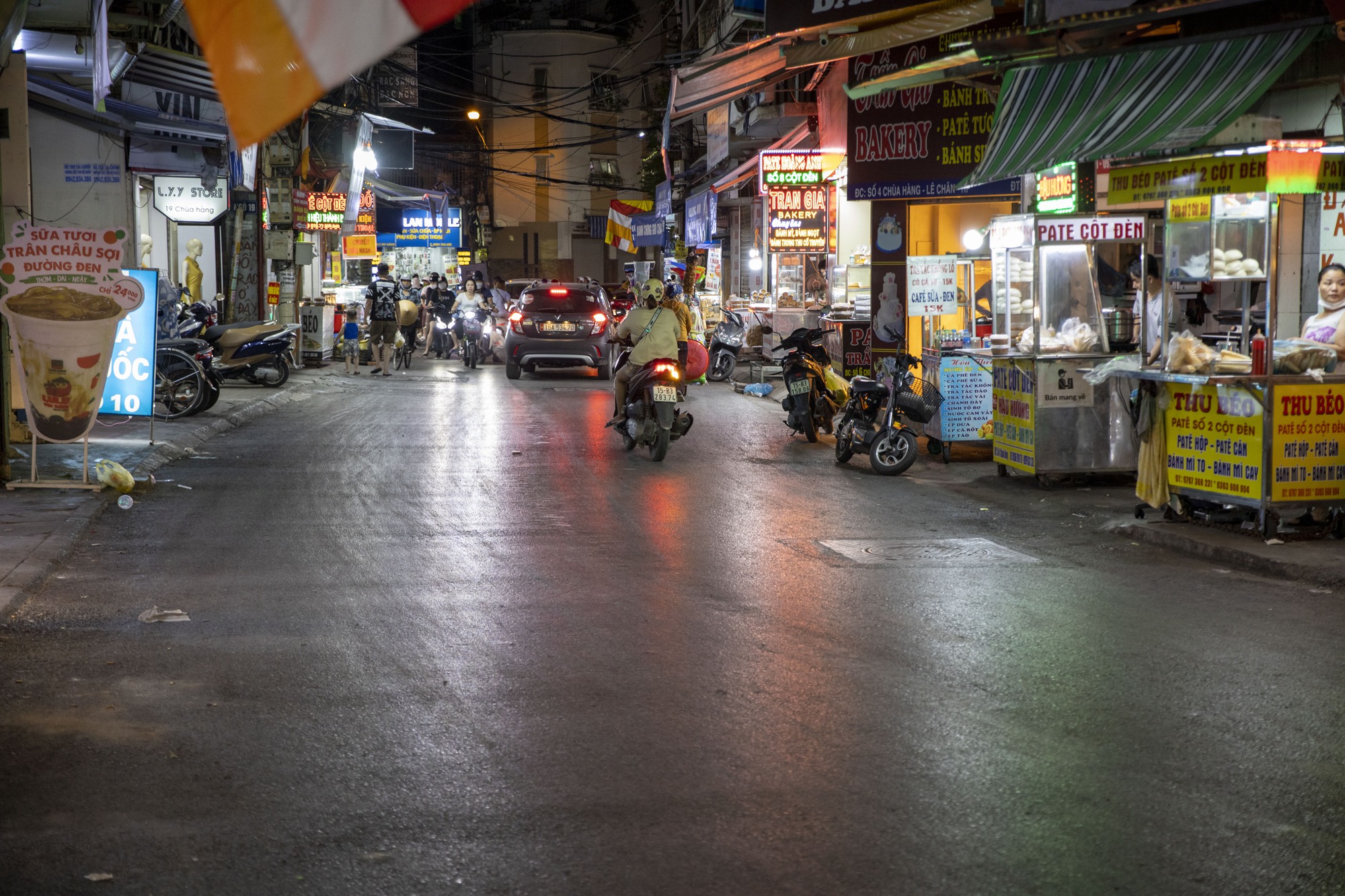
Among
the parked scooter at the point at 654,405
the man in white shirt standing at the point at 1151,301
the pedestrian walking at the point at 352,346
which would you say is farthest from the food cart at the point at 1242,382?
the pedestrian walking at the point at 352,346

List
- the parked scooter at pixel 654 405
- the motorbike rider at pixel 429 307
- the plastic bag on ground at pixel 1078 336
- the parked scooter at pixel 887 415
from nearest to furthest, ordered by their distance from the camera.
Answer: the plastic bag on ground at pixel 1078 336 → the parked scooter at pixel 887 415 → the parked scooter at pixel 654 405 → the motorbike rider at pixel 429 307

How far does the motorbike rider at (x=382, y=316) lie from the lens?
1014 inches

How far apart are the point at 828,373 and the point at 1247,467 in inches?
270

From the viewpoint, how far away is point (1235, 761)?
5.08m

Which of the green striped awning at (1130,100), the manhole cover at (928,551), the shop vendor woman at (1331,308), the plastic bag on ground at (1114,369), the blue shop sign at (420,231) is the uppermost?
the blue shop sign at (420,231)

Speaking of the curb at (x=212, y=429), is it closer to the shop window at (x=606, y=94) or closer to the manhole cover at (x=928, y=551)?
the manhole cover at (x=928, y=551)

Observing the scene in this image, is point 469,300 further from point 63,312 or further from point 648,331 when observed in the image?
point 63,312

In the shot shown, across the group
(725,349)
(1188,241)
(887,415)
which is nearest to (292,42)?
(1188,241)

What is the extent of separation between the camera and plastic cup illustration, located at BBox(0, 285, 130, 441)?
440 inches

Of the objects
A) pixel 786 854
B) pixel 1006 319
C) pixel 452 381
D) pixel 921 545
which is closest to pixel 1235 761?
pixel 786 854

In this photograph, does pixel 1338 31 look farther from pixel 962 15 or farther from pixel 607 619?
pixel 607 619

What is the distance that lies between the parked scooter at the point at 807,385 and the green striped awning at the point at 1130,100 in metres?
3.51

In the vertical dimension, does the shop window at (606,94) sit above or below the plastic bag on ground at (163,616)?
above

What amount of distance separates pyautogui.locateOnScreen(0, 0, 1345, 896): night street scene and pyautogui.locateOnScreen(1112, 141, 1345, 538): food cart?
36 millimetres
